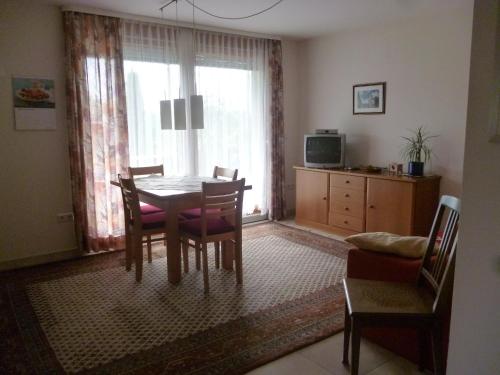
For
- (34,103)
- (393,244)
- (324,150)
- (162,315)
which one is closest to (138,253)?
(162,315)

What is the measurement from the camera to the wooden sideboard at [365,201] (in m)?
4.12

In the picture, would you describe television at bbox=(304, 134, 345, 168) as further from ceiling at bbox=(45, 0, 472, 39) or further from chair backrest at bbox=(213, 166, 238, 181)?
chair backrest at bbox=(213, 166, 238, 181)

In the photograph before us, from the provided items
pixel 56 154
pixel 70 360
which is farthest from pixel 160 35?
pixel 70 360

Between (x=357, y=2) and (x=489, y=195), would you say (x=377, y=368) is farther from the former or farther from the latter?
(x=357, y=2)

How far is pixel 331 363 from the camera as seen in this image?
228cm

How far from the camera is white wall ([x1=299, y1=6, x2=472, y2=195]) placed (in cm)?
408

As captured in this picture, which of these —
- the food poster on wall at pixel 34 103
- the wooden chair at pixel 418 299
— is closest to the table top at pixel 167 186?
the food poster on wall at pixel 34 103

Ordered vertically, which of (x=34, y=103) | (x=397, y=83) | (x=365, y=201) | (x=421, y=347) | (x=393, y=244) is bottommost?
(x=421, y=347)

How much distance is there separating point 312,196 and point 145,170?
217 centimetres

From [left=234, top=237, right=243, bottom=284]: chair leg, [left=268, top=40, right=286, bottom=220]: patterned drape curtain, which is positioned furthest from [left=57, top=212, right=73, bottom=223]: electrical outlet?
[left=268, top=40, right=286, bottom=220]: patterned drape curtain

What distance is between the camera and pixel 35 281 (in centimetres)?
353

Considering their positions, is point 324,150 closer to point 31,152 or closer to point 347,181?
point 347,181

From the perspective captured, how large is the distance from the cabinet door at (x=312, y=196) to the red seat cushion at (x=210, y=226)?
198cm

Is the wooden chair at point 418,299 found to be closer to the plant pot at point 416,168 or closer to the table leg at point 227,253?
the table leg at point 227,253
